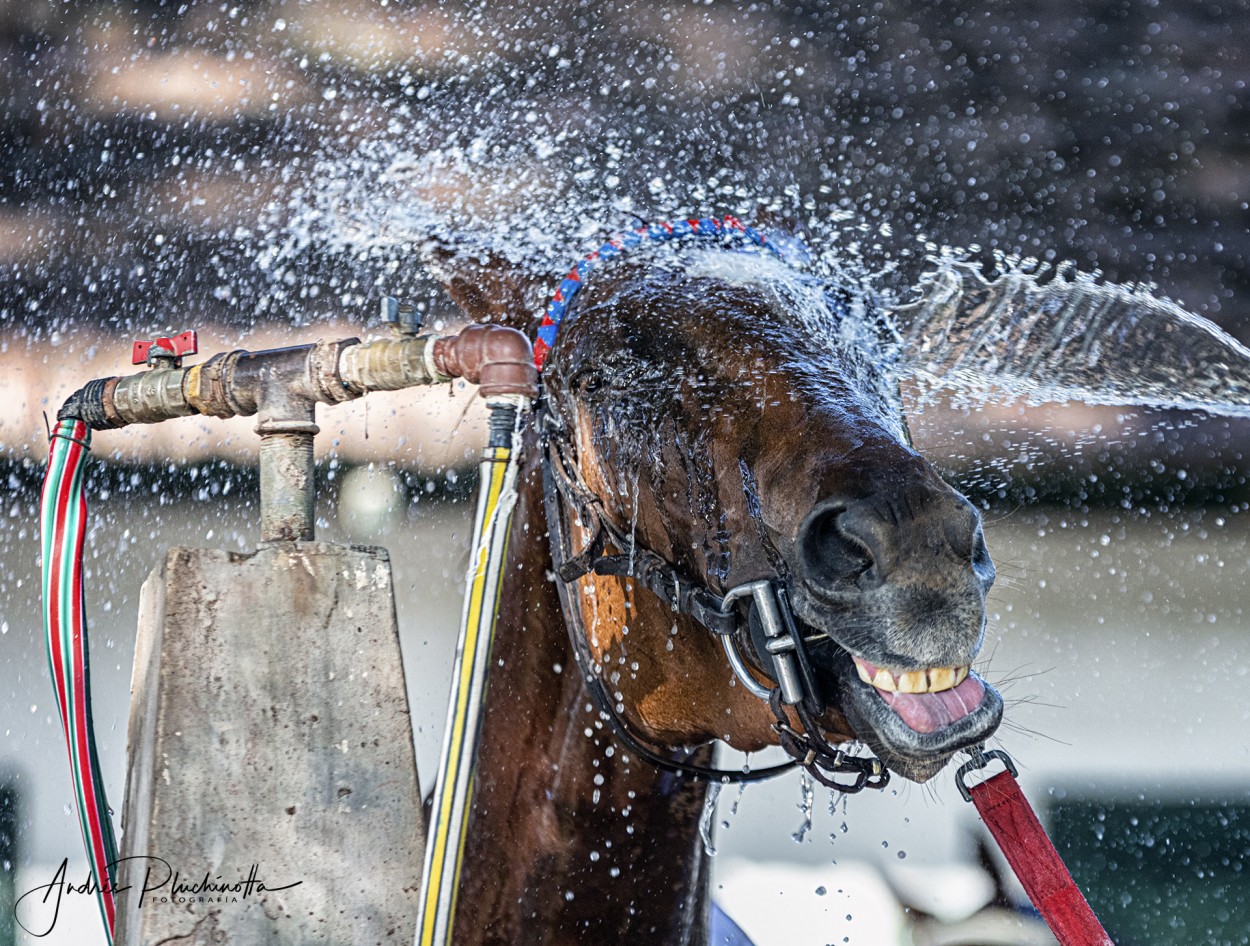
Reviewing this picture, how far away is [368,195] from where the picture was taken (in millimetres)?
2693

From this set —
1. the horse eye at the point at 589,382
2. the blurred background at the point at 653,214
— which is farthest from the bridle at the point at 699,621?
the blurred background at the point at 653,214

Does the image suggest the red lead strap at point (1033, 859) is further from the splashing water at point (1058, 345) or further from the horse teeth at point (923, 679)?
the splashing water at point (1058, 345)

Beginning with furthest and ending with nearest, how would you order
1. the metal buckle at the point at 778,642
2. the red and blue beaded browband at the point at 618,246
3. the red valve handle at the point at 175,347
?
the red valve handle at the point at 175,347 → the red and blue beaded browband at the point at 618,246 → the metal buckle at the point at 778,642

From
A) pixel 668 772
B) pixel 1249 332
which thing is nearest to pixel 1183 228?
pixel 1249 332

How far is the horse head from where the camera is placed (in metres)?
1.01

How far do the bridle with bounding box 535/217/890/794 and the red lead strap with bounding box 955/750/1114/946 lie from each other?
126 mm

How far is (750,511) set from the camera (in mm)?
1191

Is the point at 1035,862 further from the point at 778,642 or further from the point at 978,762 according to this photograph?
the point at 778,642

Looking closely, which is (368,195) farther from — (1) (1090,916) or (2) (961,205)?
(2) (961,205)

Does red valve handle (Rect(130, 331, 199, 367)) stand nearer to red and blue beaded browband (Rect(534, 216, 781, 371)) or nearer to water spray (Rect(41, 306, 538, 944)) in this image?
water spray (Rect(41, 306, 538, 944))

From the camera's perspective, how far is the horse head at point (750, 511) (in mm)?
1007

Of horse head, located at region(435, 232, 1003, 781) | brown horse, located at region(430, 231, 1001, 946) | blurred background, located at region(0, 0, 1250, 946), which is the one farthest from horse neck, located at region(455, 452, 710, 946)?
blurred background, located at region(0, 0, 1250, 946)

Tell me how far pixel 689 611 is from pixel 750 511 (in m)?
0.16

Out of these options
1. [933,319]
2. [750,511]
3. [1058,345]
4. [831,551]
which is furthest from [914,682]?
[1058,345]
